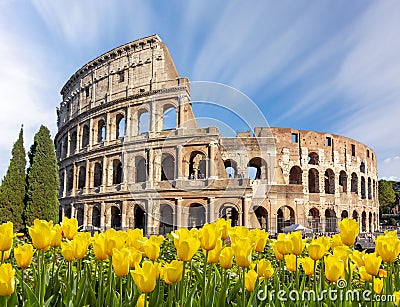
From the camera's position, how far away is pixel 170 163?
2462 cm

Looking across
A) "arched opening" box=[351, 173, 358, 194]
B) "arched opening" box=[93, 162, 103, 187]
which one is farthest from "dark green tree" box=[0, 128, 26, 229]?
"arched opening" box=[351, 173, 358, 194]

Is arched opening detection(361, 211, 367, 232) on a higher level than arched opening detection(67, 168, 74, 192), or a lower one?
lower

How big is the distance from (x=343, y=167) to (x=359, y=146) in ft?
13.4

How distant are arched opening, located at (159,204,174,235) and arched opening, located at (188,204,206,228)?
127 centimetres

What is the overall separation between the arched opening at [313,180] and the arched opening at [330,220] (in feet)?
6.92

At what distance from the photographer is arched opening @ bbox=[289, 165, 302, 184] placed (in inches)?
1168

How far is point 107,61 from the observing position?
89.9ft

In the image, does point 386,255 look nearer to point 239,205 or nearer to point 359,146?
point 239,205

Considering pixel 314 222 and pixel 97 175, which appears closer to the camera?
pixel 97 175

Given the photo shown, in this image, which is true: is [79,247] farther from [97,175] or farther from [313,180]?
[313,180]

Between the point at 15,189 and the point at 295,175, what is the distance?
21924 mm

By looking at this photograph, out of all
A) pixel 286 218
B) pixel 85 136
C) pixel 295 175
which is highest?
pixel 85 136

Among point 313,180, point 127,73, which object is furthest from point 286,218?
point 127,73

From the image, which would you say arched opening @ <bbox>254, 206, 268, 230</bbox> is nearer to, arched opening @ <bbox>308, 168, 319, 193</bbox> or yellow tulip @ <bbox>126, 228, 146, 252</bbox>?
arched opening @ <bbox>308, 168, 319, 193</bbox>
